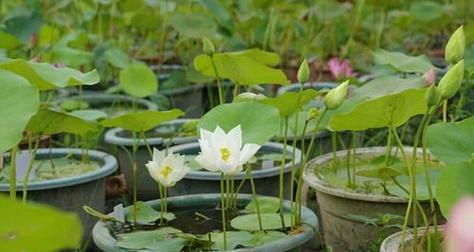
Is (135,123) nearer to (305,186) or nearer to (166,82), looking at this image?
(305,186)

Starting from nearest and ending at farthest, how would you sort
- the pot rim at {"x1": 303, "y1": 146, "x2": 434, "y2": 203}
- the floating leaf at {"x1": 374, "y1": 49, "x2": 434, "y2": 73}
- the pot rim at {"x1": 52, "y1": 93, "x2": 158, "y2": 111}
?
the pot rim at {"x1": 303, "y1": 146, "x2": 434, "y2": 203} → the floating leaf at {"x1": 374, "y1": 49, "x2": 434, "y2": 73} → the pot rim at {"x1": 52, "y1": 93, "x2": 158, "y2": 111}

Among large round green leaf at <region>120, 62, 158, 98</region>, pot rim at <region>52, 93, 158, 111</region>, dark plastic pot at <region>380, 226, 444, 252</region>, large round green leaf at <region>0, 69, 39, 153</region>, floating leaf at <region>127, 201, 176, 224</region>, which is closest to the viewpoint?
large round green leaf at <region>0, 69, 39, 153</region>

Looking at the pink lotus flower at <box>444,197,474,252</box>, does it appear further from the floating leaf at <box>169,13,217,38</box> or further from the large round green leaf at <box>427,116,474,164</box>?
the floating leaf at <box>169,13,217,38</box>

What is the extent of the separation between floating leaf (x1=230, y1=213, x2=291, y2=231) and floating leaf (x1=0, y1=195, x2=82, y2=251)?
776 millimetres

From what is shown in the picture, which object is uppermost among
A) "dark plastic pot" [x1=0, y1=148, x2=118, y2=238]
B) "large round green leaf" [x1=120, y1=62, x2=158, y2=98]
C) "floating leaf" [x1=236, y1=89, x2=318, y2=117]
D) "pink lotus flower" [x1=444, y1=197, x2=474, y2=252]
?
"pink lotus flower" [x1=444, y1=197, x2=474, y2=252]

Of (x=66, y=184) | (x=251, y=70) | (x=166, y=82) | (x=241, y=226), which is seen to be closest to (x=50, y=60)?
(x=166, y=82)

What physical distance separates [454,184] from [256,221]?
425mm

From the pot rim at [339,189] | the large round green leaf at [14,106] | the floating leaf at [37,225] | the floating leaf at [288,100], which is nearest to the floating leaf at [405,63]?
the pot rim at [339,189]

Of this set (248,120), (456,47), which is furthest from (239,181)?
(456,47)

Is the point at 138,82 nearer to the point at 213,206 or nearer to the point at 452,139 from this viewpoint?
the point at 213,206

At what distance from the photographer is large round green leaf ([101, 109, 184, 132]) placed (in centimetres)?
152

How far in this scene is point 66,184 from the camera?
71.6 inches

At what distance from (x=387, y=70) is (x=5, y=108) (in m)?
1.77

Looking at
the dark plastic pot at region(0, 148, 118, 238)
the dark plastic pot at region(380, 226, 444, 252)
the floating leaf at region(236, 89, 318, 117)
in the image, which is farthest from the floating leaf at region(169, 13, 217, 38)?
the dark plastic pot at region(380, 226, 444, 252)
